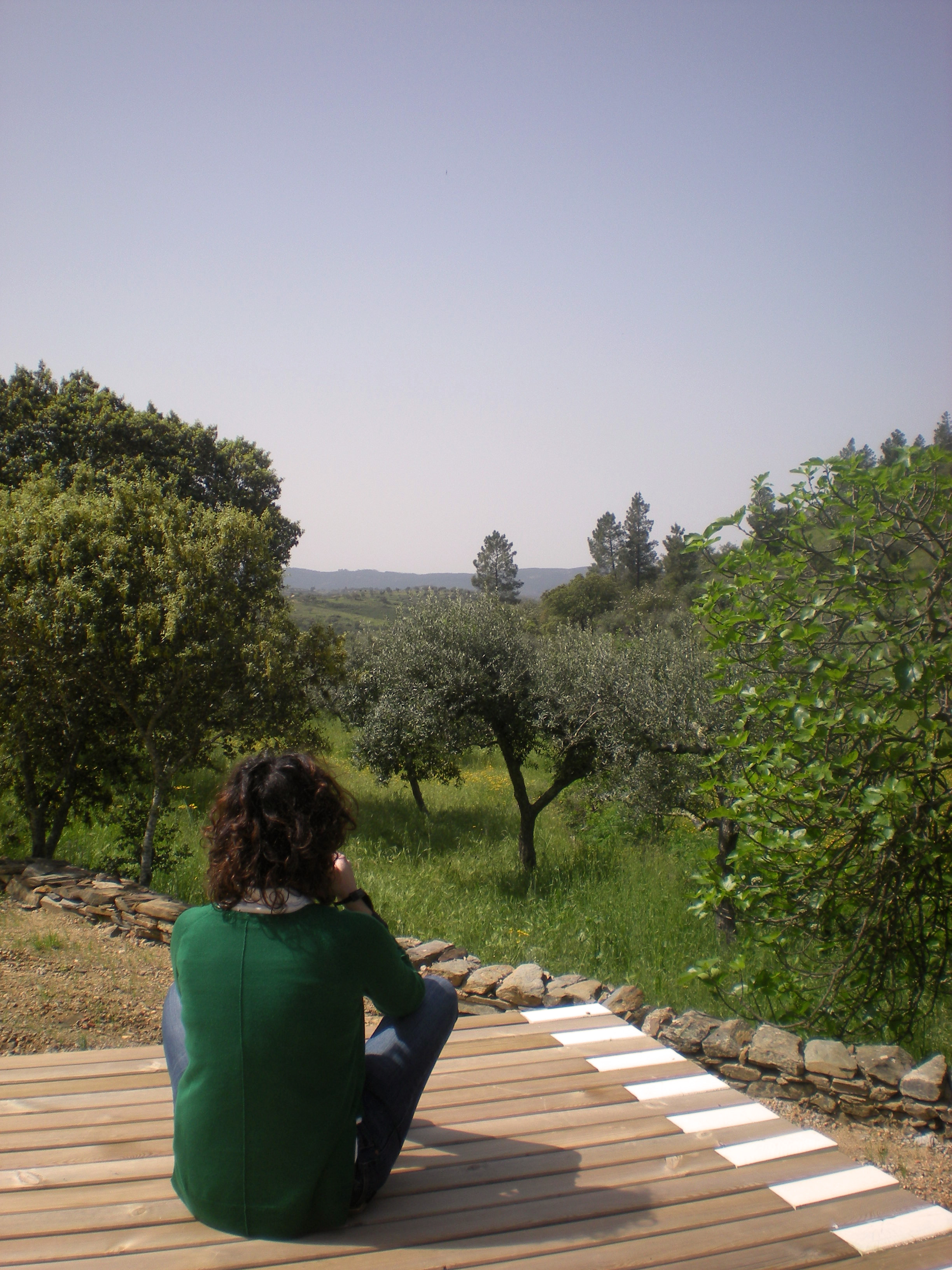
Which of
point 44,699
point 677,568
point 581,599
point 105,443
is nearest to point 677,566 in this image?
point 677,568

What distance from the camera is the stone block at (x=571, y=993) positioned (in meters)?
4.71

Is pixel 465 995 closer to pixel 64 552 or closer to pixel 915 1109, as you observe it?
pixel 915 1109

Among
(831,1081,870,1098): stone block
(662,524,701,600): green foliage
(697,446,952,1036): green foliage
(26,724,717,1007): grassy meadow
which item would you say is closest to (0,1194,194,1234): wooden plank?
(697,446,952,1036): green foliage

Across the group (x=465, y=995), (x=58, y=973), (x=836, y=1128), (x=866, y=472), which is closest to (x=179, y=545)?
(x=58, y=973)

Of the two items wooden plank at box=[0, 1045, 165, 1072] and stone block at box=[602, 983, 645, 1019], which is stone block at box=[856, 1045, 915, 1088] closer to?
stone block at box=[602, 983, 645, 1019]

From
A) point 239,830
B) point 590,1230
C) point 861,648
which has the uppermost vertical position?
point 861,648

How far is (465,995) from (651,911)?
9.44 feet

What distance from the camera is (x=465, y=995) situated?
199 inches

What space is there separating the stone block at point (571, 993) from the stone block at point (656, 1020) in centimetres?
34

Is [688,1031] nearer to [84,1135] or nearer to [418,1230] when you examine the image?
[418,1230]

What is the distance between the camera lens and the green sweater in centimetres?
188

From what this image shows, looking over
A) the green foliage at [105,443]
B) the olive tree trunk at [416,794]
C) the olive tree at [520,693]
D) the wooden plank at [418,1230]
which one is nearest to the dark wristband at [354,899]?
the wooden plank at [418,1230]

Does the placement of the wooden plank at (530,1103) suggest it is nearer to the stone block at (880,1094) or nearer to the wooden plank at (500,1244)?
the wooden plank at (500,1244)

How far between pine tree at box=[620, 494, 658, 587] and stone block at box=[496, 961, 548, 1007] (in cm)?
7211
